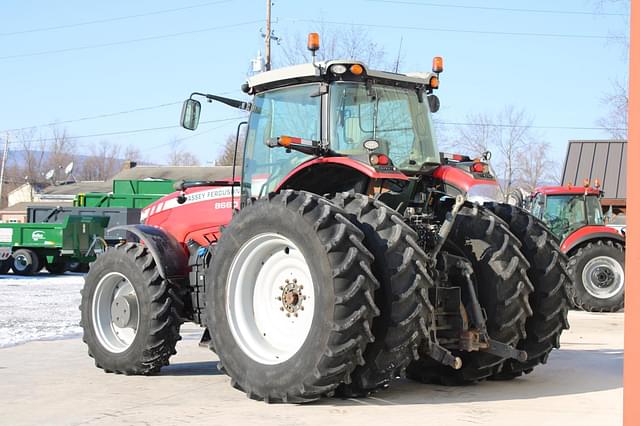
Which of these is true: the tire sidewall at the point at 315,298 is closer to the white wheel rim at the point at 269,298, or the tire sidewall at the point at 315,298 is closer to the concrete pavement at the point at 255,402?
the white wheel rim at the point at 269,298

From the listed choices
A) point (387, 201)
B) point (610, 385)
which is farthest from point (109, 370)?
point (610, 385)

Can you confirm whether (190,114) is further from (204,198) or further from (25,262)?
(25,262)

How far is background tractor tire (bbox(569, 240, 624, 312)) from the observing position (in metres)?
17.6

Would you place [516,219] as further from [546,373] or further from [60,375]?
[60,375]

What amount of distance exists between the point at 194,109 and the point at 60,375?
9.61 feet

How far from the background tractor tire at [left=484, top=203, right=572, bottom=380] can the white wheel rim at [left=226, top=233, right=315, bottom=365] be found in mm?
2294

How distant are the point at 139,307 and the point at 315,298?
244cm

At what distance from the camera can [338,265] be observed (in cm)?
664

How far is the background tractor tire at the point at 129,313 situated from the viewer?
332 inches

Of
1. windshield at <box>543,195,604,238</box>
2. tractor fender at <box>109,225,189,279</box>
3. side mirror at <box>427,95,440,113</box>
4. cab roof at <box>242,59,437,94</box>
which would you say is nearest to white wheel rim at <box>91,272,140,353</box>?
tractor fender at <box>109,225,189,279</box>

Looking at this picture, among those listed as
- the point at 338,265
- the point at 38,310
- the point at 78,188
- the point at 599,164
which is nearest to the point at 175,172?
the point at 78,188

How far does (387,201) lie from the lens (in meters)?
7.74

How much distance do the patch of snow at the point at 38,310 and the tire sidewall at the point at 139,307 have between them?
2382mm

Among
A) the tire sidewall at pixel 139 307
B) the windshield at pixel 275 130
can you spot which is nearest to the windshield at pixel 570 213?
the windshield at pixel 275 130
